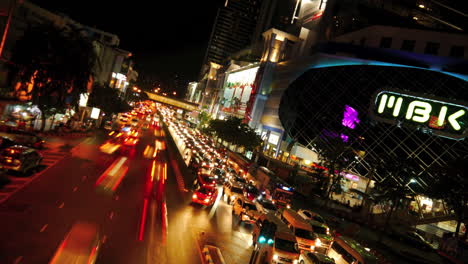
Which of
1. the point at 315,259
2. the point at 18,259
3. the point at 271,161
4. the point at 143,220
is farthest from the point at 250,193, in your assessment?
the point at 271,161

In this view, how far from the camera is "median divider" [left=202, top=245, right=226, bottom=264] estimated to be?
15.1 m

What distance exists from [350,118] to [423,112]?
54295mm

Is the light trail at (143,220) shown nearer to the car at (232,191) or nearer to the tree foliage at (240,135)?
the car at (232,191)

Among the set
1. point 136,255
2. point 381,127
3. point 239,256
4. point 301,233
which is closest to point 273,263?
point 239,256

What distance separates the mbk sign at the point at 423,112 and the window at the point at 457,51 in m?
51.5

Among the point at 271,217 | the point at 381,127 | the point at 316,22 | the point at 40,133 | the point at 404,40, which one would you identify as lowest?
the point at 40,133

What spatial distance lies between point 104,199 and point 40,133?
24.3 meters

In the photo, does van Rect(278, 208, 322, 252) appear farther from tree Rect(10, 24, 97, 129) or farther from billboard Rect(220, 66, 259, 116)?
billboard Rect(220, 66, 259, 116)

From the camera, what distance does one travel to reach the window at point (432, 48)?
52.1m

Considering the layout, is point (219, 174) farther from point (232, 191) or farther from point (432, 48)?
point (432, 48)

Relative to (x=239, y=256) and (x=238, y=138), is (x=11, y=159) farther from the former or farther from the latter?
(x=238, y=138)

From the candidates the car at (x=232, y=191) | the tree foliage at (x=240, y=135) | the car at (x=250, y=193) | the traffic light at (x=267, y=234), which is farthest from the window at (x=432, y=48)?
the traffic light at (x=267, y=234)

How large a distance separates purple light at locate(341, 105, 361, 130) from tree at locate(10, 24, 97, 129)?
44.8 meters

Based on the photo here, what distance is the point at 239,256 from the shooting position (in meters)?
17.1
